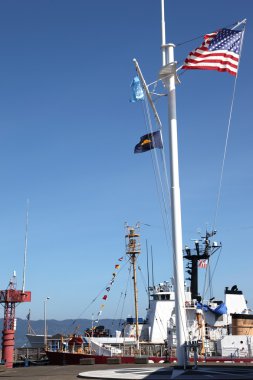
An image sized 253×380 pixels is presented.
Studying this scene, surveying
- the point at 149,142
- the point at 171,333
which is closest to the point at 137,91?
the point at 149,142

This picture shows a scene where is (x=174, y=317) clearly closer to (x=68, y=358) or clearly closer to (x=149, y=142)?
(x=68, y=358)

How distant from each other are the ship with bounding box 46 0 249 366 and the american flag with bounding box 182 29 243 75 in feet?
0.14

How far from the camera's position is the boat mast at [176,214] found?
19.6 meters

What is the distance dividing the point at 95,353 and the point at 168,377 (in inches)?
1088

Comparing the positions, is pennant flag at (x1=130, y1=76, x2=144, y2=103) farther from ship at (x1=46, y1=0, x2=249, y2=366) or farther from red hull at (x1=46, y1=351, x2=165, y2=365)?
red hull at (x1=46, y1=351, x2=165, y2=365)

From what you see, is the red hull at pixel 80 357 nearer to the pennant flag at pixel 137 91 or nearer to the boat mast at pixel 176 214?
the boat mast at pixel 176 214

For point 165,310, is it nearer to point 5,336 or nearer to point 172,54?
point 5,336

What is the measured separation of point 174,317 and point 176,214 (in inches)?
1072

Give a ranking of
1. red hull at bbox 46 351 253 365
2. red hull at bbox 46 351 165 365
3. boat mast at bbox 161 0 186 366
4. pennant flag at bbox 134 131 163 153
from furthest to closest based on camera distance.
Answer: red hull at bbox 46 351 165 365
red hull at bbox 46 351 253 365
pennant flag at bbox 134 131 163 153
boat mast at bbox 161 0 186 366

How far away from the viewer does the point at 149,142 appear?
75.1 ft

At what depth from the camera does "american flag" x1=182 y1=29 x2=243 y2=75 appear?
64.7 ft

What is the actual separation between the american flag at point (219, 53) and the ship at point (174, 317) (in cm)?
4

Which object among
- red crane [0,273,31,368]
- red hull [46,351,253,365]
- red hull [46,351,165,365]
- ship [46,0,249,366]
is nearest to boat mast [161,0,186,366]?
ship [46,0,249,366]

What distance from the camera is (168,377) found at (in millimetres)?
16438
